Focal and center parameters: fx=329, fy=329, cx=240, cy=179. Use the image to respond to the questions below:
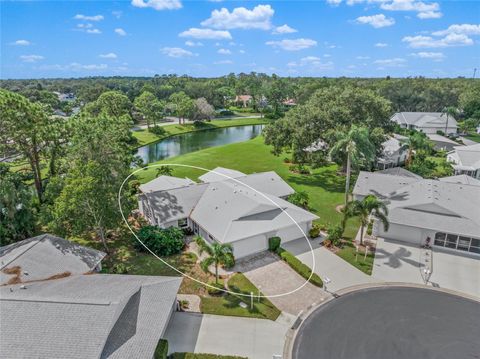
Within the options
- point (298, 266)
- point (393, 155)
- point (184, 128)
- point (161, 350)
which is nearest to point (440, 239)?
point (298, 266)

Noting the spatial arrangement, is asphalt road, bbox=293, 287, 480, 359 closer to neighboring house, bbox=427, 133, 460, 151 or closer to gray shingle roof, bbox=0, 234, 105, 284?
gray shingle roof, bbox=0, 234, 105, 284

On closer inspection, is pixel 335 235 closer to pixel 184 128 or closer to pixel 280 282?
pixel 280 282

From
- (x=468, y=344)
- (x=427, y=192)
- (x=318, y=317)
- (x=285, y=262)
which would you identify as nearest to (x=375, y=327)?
(x=318, y=317)

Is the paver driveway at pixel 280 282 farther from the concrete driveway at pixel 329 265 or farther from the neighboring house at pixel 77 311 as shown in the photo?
the neighboring house at pixel 77 311

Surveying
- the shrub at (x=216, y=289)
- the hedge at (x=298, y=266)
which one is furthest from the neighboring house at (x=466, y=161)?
the shrub at (x=216, y=289)

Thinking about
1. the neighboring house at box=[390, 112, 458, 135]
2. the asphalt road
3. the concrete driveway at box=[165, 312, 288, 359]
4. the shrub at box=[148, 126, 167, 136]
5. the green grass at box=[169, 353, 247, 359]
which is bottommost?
the concrete driveway at box=[165, 312, 288, 359]

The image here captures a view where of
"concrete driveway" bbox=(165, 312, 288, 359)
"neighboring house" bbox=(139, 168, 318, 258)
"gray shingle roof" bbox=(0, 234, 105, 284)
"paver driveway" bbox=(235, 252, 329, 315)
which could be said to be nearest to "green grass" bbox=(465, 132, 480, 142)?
"neighboring house" bbox=(139, 168, 318, 258)
